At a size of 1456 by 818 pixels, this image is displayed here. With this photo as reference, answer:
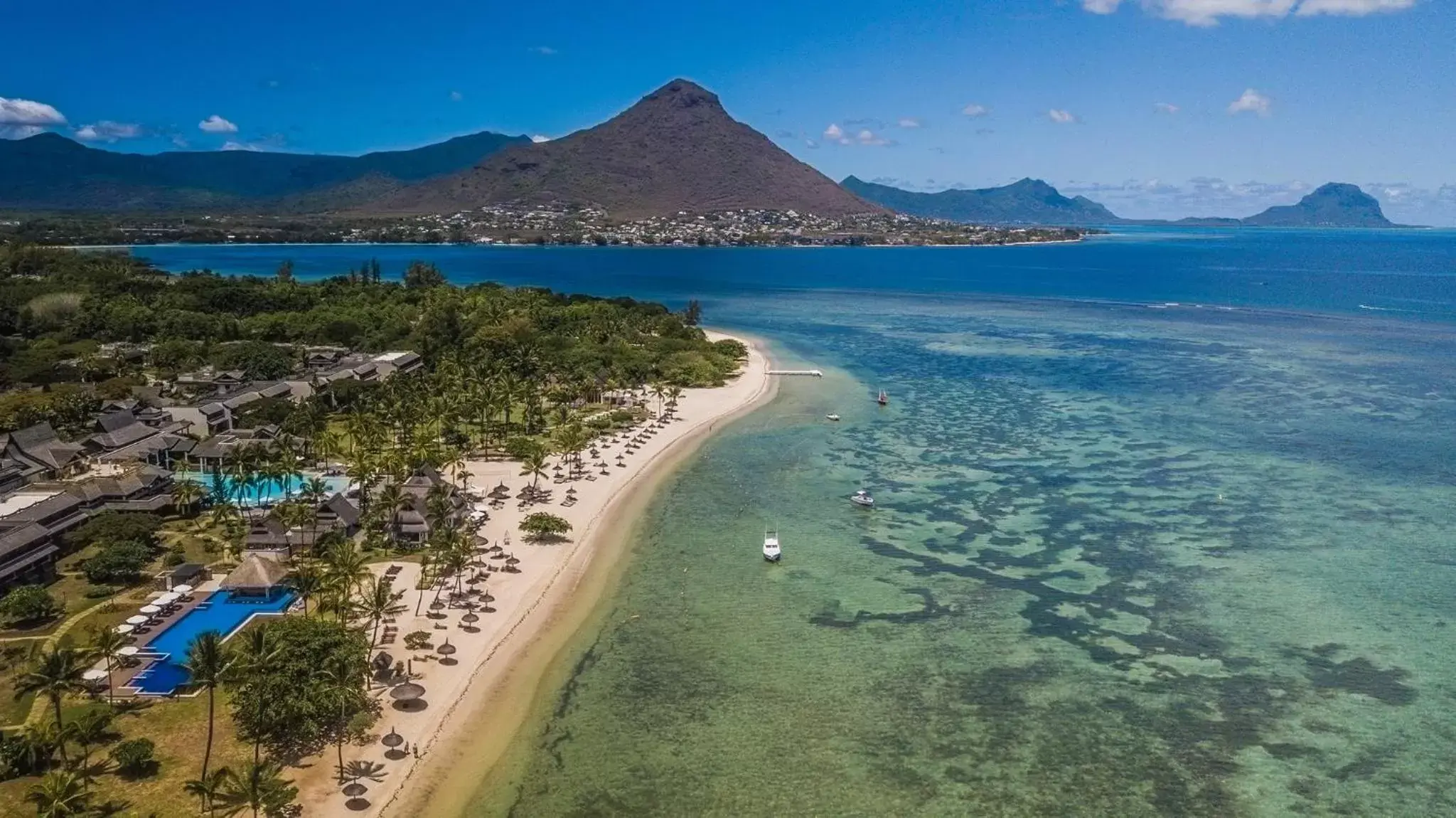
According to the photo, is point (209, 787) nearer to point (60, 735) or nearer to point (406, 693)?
point (60, 735)

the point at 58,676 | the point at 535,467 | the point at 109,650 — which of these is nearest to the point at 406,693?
the point at 109,650

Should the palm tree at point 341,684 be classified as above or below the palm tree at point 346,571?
below

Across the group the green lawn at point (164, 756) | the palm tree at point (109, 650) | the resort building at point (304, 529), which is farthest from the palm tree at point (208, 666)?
the resort building at point (304, 529)

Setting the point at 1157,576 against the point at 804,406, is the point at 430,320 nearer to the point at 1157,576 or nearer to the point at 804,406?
the point at 804,406

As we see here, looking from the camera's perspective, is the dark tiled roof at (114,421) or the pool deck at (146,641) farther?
the dark tiled roof at (114,421)

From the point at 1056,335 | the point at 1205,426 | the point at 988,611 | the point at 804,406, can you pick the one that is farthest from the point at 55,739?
the point at 1056,335

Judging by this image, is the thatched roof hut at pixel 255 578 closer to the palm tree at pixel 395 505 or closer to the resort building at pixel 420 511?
the palm tree at pixel 395 505

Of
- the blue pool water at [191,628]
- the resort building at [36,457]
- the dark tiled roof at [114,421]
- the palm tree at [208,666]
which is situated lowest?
the blue pool water at [191,628]
